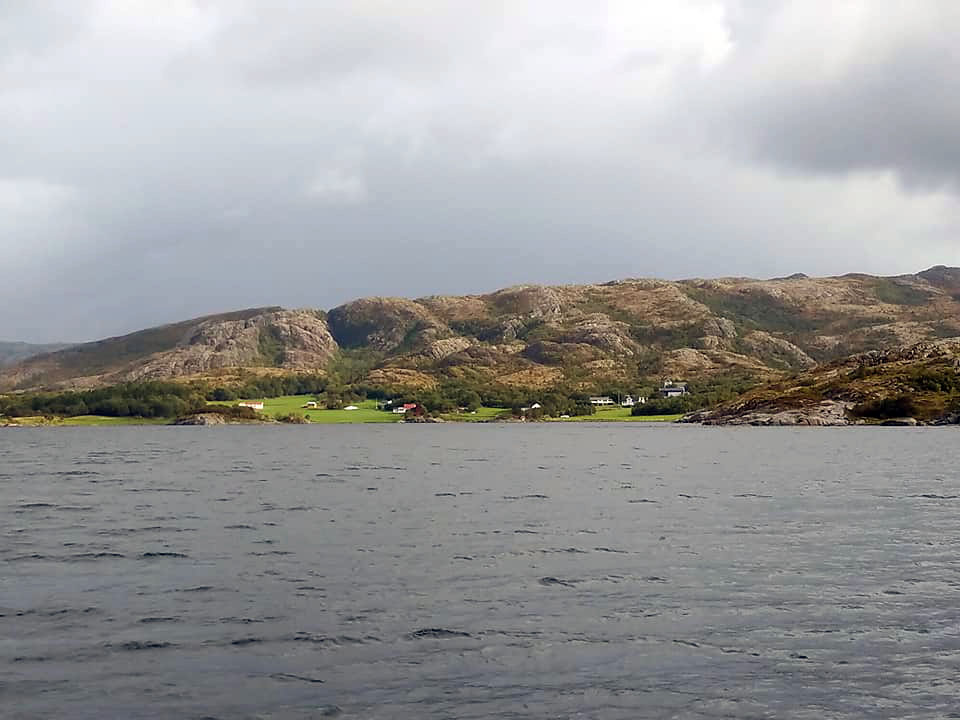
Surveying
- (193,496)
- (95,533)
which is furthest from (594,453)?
(95,533)

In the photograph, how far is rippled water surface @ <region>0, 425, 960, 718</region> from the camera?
23.3 meters

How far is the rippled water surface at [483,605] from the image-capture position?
917 inches

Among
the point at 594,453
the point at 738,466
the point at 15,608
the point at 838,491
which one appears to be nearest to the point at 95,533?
the point at 15,608

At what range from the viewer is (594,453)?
134875 mm

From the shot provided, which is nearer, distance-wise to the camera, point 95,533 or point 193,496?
point 95,533

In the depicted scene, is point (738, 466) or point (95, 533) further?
point (738, 466)

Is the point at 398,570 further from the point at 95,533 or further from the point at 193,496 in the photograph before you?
the point at 193,496

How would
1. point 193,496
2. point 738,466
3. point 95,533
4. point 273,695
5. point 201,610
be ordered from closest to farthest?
point 273,695, point 201,610, point 95,533, point 193,496, point 738,466

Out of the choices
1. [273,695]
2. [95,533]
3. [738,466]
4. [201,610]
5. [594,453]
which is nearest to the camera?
[273,695]

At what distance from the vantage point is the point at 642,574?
126 feet

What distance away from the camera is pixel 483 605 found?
3300 centimetres

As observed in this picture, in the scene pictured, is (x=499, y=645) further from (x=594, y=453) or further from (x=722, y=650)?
(x=594, y=453)

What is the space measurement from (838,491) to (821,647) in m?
49.8

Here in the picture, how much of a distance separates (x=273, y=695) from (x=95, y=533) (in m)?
32.8
